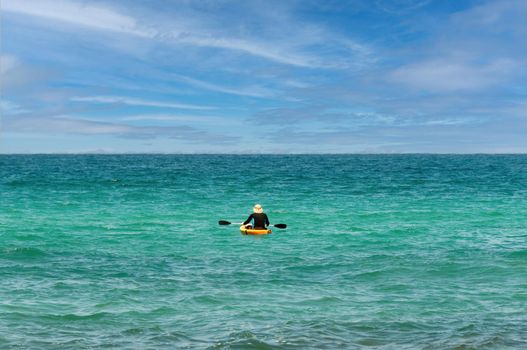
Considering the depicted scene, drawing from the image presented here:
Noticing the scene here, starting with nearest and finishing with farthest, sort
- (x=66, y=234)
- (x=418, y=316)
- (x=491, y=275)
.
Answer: (x=418, y=316)
(x=491, y=275)
(x=66, y=234)

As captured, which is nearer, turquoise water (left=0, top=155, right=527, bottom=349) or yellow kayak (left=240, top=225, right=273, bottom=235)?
turquoise water (left=0, top=155, right=527, bottom=349)

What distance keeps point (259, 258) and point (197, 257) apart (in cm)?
241

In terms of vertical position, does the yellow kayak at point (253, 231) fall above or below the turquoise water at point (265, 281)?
above

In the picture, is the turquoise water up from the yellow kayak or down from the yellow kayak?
down

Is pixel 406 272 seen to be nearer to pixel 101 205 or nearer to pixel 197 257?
pixel 197 257

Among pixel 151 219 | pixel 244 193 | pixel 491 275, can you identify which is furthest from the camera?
pixel 244 193

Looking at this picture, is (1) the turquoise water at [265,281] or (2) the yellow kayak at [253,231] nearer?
(1) the turquoise water at [265,281]

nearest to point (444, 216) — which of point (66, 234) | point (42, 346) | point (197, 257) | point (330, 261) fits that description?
point (330, 261)

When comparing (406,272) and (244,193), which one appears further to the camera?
(244,193)

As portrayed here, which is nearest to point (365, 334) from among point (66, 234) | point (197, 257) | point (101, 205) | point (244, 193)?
point (197, 257)

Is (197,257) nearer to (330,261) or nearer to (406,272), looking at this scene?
(330,261)

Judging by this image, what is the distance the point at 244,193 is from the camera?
58.8m

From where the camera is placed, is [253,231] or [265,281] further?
[253,231]

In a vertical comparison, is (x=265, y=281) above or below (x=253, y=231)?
below
